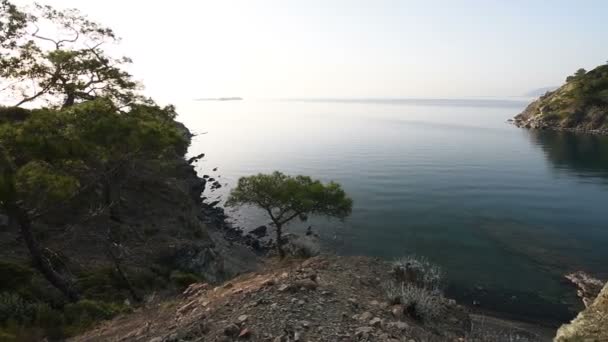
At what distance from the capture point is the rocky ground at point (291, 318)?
398 inches

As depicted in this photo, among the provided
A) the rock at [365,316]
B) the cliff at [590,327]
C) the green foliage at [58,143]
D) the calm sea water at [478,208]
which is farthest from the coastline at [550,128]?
the green foliage at [58,143]

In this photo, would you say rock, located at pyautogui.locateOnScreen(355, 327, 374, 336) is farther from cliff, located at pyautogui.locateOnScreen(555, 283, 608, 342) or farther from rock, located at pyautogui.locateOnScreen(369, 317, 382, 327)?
cliff, located at pyautogui.locateOnScreen(555, 283, 608, 342)

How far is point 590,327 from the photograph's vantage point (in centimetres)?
896

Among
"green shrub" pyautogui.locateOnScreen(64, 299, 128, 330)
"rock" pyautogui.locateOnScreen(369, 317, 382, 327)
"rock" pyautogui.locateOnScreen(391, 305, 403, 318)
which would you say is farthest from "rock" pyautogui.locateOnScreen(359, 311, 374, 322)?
"green shrub" pyautogui.locateOnScreen(64, 299, 128, 330)

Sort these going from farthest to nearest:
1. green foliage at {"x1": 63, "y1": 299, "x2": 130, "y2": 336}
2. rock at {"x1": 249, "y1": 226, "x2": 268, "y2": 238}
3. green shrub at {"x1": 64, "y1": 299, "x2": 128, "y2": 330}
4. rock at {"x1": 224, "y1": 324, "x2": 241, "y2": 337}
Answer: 1. rock at {"x1": 249, "y1": 226, "x2": 268, "y2": 238}
2. green shrub at {"x1": 64, "y1": 299, "x2": 128, "y2": 330}
3. green foliage at {"x1": 63, "y1": 299, "x2": 130, "y2": 336}
4. rock at {"x1": 224, "y1": 324, "x2": 241, "y2": 337}

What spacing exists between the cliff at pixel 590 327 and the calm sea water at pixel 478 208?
65.6 feet

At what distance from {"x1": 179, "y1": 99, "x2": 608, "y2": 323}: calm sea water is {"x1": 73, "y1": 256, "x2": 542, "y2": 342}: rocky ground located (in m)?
19.1

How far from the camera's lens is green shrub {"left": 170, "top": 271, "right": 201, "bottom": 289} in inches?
1013

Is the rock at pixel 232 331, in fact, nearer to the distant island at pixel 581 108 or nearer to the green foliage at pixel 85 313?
the green foliage at pixel 85 313

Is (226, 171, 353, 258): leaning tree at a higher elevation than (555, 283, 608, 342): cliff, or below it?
below

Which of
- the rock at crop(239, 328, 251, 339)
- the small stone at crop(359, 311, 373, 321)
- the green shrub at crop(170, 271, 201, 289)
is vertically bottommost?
the green shrub at crop(170, 271, 201, 289)

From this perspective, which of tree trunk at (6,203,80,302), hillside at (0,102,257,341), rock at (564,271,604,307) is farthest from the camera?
rock at (564,271,604,307)

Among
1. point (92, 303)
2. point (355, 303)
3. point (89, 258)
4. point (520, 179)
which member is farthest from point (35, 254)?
point (520, 179)

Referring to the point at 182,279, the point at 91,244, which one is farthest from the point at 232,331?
the point at 91,244
